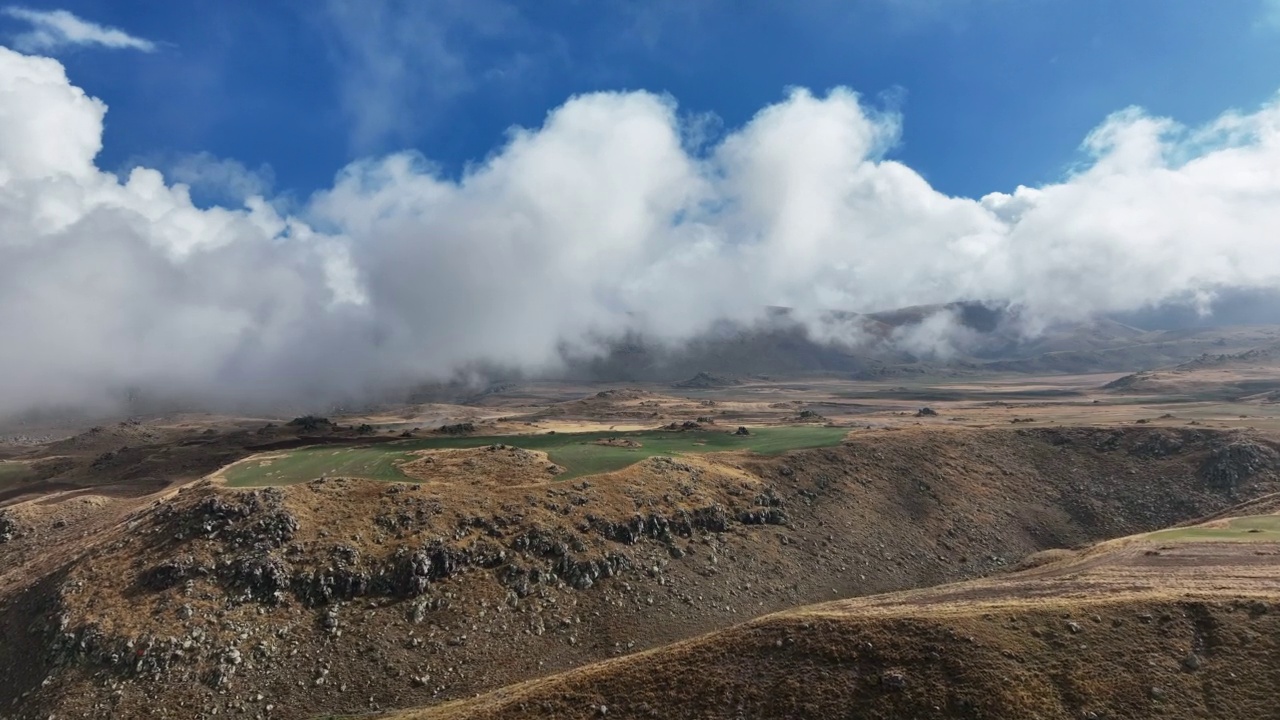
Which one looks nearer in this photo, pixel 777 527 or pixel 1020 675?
pixel 1020 675

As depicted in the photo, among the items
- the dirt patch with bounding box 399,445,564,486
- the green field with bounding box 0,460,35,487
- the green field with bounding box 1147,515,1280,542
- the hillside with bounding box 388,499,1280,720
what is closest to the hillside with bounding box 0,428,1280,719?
the dirt patch with bounding box 399,445,564,486

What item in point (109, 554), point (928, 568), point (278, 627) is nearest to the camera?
point (278, 627)

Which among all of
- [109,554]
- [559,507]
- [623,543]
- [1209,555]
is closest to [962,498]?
[1209,555]

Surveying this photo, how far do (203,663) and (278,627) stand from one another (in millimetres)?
5042

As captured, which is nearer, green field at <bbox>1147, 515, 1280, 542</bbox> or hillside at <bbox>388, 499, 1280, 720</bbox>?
hillside at <bbox>388, 499, 1280, 720</bbox>

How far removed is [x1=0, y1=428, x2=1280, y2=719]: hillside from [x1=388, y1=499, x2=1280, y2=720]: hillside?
1197 centimetres

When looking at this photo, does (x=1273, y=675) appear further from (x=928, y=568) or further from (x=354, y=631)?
(x=354, y=631)

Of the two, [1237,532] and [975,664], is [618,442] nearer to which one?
[975,664]

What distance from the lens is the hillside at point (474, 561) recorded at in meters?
43.6

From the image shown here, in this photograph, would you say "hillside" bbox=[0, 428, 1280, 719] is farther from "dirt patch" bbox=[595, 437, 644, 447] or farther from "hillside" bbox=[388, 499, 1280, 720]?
"dirt patch" bbox=[595, 437, 644, 447]

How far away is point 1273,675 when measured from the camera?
27625 millimetres

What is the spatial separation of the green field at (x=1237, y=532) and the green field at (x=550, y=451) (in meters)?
45.9

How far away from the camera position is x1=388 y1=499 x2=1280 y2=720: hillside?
28281mm

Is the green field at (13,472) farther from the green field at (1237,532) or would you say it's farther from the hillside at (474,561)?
the green field at (1237,532)
